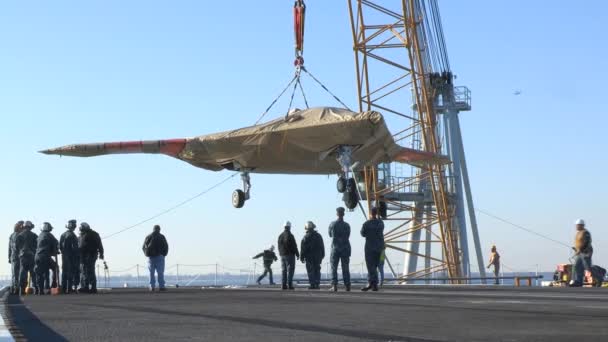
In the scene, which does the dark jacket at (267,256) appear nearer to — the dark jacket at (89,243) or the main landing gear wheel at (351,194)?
the main landing gear wheel at (351,194)

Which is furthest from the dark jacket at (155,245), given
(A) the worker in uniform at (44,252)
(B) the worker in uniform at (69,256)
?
(A) the worker in uniform at (44,252)

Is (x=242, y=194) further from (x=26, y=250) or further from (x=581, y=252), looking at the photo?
(x=581, y=252)

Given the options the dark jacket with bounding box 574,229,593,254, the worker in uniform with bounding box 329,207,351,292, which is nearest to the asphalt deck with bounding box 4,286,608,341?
the worker in uniform with bounding box 329,207,351,292

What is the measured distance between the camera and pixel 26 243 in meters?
26.9

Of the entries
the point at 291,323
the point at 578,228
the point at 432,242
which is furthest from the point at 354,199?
the point at 432,242

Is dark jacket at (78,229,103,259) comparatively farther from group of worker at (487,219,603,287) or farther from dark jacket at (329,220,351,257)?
group of worker at (487,219,603,287)

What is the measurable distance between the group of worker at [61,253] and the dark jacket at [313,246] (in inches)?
228

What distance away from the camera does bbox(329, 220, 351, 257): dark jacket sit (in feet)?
76.3

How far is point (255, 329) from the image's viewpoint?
10422 millimetres

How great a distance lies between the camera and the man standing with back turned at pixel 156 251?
26.9 meters

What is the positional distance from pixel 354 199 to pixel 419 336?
20.9 m

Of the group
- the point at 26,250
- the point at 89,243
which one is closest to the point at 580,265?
the point at 89,243

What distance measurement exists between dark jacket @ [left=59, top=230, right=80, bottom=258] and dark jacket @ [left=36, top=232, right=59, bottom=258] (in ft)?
1.33

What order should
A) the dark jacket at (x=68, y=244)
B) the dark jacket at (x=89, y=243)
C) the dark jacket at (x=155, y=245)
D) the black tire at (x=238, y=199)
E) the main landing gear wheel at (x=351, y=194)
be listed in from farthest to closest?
the black tire at (x=238, y=199)
the main landing gear wheel at (x=351, y=194)
the dark jacket at (x=155, y=245)
the dark jacket at (x=89, y=243)
the dark jacket at (x=68, y=244)
